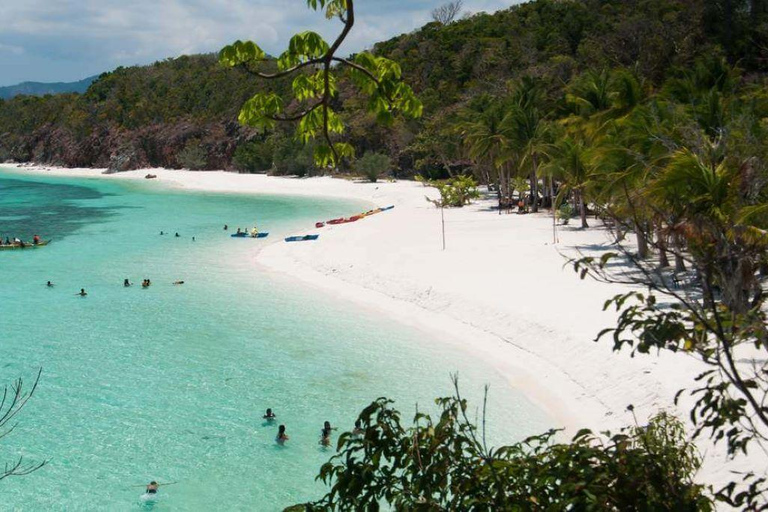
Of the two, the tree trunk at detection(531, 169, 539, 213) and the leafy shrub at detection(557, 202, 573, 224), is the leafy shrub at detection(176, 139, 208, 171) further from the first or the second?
the leafy shrub at detection(557, 202, 573, 224)

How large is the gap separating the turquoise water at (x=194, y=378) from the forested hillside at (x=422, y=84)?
2310cm

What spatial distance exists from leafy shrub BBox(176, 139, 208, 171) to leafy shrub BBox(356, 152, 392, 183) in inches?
1532

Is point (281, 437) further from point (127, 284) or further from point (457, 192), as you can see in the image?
point (457, 192)

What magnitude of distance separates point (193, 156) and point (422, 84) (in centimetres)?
3897

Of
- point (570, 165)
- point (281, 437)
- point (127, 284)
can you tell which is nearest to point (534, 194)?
point (570, 165)

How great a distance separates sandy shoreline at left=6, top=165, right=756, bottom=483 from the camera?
1563 centimetres

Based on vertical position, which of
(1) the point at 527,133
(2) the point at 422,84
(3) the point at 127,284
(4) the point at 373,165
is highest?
(2) the point at 422,84

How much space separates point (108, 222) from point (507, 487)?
55439 millimetres

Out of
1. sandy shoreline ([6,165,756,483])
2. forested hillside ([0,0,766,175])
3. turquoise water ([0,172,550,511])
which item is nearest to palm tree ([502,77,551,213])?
forested hillside ([0,0,766,175])

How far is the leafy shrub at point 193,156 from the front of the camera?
346ft

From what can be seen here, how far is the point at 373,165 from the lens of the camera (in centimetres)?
7400

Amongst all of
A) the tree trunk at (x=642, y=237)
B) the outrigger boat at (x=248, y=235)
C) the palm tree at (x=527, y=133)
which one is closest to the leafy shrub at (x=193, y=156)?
the outrigger boat at (x=248, y=235)

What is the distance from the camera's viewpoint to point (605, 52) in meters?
63.0

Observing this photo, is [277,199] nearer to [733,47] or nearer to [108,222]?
[108,222]
